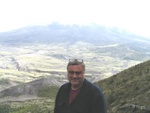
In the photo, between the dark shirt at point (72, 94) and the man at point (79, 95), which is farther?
the dark shirt at point (72, 94)

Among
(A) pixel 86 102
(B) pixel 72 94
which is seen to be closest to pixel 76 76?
(B) pixel 72 94

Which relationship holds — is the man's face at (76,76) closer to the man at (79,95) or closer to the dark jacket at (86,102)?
the man at (79,95)

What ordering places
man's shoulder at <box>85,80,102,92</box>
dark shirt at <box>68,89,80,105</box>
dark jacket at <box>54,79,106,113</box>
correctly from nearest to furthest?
1. dark jacket at <box>54,79,106,113</box>
2. man's shoulder at <box>85,80,102,92</box>
3. dark shirt at <box>68,89,80,105</box>

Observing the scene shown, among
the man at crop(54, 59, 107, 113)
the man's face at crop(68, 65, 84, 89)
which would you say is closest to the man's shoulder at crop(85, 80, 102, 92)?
the man at crop(54, 59, 107, 113)

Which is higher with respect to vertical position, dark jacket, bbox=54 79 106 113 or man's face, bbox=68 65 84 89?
man's face, bbox=68 65 84 89

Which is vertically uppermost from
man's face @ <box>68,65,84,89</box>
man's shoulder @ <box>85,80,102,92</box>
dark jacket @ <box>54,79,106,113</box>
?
man's face @ <box>68,65,84,89</box>

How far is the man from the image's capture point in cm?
636

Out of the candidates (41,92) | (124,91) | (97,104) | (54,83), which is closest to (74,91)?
(97,104)

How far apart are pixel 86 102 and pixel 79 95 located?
0.20 meters

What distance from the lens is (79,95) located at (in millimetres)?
6582

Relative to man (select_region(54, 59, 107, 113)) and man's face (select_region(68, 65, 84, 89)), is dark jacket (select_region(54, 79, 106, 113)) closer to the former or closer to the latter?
man (select_region(54, 59, 107, 113))

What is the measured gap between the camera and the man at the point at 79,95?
6.36 metres

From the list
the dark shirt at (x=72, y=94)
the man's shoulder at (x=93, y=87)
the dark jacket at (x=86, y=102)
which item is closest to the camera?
the dark jacket at (x=86, y=102)

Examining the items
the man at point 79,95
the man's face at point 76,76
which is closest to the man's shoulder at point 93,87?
the man at point 79,95
